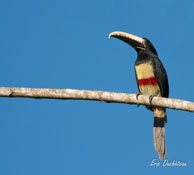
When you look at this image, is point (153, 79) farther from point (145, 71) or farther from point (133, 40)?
point (133, 40)

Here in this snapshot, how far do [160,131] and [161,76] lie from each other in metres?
1.05

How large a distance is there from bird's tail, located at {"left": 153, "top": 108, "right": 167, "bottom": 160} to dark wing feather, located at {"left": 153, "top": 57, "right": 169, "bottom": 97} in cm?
40

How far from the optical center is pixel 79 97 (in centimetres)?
500

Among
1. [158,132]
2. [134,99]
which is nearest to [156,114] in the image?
[158,132]

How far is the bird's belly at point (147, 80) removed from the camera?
22.7 ft

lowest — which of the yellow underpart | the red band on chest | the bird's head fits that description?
the red band on chest

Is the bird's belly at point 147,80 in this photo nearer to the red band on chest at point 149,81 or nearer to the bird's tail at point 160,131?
the red band on chest at point 149,81

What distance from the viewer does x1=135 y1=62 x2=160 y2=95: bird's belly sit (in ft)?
22.7

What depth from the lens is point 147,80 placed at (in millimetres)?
6934

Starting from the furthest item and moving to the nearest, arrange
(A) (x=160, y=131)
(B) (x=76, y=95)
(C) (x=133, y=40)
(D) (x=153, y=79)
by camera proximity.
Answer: (C) (x=133, y=40)
(D) (x=153, y=79)
(A) (x=160, y=131)
(B) (x=76, y=95)

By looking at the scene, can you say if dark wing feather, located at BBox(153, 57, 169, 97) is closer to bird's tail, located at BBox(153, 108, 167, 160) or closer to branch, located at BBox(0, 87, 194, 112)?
bird's tail, located at BBox(153, 108, 167, 160)

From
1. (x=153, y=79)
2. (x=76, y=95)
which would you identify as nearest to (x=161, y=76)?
(x=153, y=79)

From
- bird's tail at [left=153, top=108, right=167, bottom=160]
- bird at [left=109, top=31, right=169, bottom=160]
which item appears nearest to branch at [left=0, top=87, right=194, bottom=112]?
bird's tail at [left=153, top=108, right=167, bottom=160]

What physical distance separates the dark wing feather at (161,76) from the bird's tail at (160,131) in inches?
15.6
